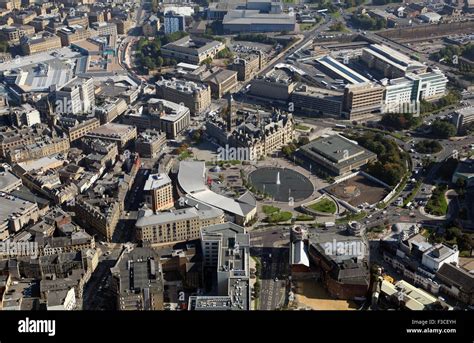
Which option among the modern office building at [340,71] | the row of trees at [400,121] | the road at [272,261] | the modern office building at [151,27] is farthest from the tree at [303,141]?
the modern office building at [151,27]

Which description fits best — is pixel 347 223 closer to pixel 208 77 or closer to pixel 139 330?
pixel 208 77

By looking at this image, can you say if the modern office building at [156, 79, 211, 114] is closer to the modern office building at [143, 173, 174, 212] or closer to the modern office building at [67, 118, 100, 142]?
the modern office building at [67, 118, 100, 142]

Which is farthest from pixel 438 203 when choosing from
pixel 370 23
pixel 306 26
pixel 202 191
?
pixel 306 26

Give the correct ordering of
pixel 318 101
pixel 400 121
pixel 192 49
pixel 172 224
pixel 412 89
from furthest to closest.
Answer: pixel 192 49
pixel 412 89
pixel 318 101
pixel 400 121
pixel 172 224

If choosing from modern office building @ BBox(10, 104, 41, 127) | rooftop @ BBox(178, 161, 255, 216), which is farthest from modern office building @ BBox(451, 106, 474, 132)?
modern office building @ BBox(10, 104, 41, 127)

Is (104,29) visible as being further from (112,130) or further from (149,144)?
(149,144)

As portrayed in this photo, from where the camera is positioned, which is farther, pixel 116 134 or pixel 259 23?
pixel 259 23
